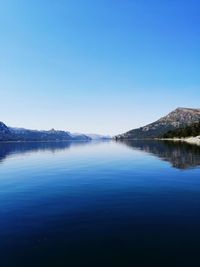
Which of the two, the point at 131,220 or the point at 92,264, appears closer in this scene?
the point at 92,264

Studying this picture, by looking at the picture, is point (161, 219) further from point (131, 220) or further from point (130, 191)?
point (130, 191)

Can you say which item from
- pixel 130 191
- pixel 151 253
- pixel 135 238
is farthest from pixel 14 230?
pixel 130 191

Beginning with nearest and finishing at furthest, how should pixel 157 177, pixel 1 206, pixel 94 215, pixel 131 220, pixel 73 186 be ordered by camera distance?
1. pixel 131 220
2. pixel 94 215
3. pixel 1 206
4. pixel 73 186
5. pixel 157 177

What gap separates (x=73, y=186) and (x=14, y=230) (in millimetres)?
19043

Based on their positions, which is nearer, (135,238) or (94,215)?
(135,238)

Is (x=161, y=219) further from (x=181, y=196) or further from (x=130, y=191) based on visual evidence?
(x=130, y=191)

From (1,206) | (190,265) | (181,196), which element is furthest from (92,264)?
(181,196)

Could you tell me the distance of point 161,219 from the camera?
22875 millimetres

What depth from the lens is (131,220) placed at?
2272 cm

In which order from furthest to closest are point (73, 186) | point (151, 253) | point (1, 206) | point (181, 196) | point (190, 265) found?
point (73, 186) → point (181, 196) → point (1, 206) → point (151, 253) → point (190, 265)

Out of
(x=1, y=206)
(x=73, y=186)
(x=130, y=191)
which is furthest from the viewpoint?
(x=73, y=186)

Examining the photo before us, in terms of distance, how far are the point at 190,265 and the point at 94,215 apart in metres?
11.4

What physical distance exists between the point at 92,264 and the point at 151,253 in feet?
12.7

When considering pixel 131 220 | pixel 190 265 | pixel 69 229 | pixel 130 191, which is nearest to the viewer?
pixel 190 265
